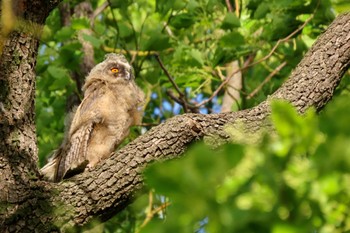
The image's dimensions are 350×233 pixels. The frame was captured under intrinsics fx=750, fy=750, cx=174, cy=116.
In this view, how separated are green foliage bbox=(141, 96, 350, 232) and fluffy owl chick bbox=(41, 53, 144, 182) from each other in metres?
3.69

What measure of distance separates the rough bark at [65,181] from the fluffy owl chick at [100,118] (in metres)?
1.21

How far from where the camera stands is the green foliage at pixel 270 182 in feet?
6.54

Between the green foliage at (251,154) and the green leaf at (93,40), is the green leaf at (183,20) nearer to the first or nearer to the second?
the green foliage at (251,154)

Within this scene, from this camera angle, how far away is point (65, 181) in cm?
451

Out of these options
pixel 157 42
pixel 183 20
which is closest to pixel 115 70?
pixel 157 42

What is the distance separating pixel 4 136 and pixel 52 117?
3.75 m

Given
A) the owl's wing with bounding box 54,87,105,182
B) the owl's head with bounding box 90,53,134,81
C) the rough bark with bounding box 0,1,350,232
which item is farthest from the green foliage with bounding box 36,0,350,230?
the rough bark with bounding box 0,1,350,232

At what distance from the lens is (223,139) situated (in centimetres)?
454

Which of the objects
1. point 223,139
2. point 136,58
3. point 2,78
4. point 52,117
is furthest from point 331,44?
point 52,117

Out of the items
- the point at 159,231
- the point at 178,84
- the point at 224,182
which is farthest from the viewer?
the point at 178,84

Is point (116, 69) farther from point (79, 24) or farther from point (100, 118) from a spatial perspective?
point (100, 118)

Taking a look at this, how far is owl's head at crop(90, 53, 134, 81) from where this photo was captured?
23.2 feet

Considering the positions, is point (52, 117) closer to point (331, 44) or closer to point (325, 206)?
point (331, 44)

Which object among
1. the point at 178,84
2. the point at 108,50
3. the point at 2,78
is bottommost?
the point at 178,84
